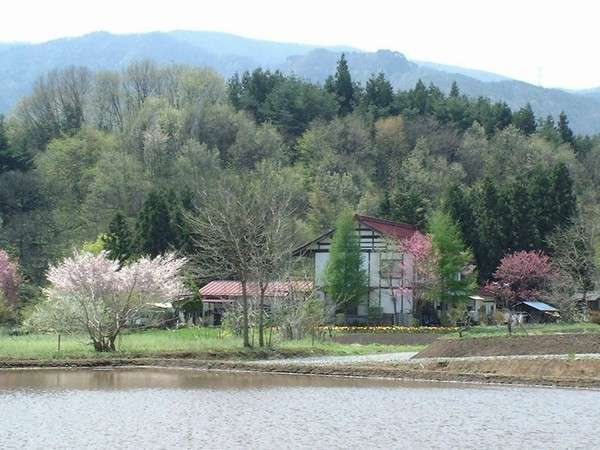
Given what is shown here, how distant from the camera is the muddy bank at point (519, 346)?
35.7 m

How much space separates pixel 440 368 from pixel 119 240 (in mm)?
35175

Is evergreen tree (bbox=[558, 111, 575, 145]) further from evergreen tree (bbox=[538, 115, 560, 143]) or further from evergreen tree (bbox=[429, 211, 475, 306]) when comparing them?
evergreen tree (bbox=[429, 211, 475, 306])

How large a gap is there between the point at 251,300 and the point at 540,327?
1393cm

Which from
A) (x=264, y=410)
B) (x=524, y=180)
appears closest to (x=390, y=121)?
(x=524, y=180)

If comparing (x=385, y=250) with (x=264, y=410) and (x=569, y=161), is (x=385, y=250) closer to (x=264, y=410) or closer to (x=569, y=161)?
(x=264, y=410)

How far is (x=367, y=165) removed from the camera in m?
92.2

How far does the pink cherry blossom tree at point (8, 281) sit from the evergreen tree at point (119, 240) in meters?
6.67

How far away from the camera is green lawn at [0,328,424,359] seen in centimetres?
3838

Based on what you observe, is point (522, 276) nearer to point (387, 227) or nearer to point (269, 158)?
point (387, 227)

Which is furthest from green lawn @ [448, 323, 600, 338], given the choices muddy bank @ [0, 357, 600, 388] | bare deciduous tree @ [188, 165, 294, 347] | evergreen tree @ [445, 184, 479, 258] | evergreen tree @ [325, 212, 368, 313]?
evergreen tree @ [445, 184, 479, 258]

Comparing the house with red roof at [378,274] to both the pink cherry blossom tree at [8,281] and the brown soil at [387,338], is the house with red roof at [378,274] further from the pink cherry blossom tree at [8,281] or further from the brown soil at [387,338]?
the pink cherry blossom tree at [8,281]

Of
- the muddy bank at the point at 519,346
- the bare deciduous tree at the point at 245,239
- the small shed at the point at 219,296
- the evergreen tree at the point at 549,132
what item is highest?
the evergreen tree at the point at 549,132

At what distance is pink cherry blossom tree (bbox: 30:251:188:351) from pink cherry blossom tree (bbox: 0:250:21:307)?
1442cm

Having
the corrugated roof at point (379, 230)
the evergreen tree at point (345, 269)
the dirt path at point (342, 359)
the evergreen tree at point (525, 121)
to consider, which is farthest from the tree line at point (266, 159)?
the dirt path at point (342, 359)
